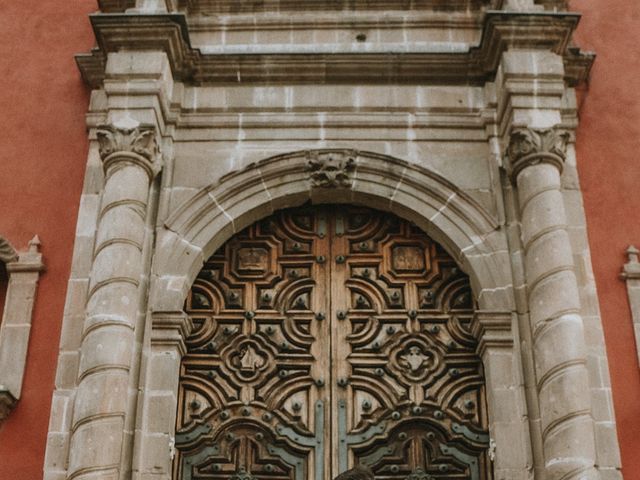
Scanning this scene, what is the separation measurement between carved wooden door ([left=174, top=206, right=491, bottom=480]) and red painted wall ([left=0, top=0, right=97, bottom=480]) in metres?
0.97

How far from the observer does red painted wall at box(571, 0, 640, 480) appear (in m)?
7.98

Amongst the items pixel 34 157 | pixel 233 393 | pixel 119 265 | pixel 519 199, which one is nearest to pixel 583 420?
pixel 519 199

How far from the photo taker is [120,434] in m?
7.30

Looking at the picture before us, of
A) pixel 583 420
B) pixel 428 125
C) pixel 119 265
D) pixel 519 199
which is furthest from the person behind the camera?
pixel 428 125

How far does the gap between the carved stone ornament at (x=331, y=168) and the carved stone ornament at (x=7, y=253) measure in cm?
224

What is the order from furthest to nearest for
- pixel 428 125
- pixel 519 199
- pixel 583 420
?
pixel 428 125 < pixel 519 199 < pixel 583 420

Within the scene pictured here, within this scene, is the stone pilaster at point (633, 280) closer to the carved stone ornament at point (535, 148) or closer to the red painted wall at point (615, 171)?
the red painted wall at point (615, 171)

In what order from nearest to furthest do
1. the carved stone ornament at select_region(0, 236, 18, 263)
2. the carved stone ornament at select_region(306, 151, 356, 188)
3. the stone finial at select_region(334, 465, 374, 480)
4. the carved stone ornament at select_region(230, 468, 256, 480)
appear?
the stone finial at select_region(334, 465, 374, 480) < the carved stone ornament at select_region(230, 468, 256, 480) < the carved stone ornament at select_region(0, 236, 18, 263) < the carved stone ornament at select_region(306, 151, 356, 188)

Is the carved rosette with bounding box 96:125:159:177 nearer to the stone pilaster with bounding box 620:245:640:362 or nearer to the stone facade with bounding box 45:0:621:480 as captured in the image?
the stone facade with bounding box 45:0:621:480

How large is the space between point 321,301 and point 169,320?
116cm

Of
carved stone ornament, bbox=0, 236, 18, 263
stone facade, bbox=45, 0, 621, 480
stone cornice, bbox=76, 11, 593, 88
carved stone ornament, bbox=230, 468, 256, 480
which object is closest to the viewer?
stone facade, bbox=45, 0, 621, 480

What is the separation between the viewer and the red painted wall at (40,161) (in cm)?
793

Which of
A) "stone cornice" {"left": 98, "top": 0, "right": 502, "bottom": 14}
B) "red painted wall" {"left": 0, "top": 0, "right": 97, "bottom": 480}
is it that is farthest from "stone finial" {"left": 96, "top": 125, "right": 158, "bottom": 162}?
"stone cornice" {"left": 98, "top": 0, "right": 502, "bottom": 14}

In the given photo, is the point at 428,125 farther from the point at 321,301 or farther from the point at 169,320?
the point at 169,320
